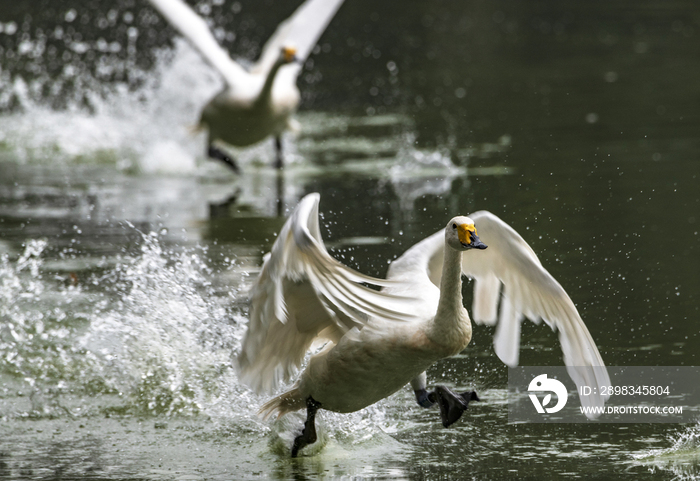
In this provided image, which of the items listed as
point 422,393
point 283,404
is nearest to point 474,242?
point 422,393

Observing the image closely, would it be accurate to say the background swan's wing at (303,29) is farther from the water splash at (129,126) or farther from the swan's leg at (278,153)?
the water splash at (129,126)

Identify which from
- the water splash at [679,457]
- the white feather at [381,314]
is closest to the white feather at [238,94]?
the white feather at [381,314]

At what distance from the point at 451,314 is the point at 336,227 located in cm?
421

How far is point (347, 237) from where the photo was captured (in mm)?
8242

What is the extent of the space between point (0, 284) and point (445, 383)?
3.29 m

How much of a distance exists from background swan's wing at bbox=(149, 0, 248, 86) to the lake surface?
3.57 ft

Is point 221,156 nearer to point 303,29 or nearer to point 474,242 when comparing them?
point 303,29

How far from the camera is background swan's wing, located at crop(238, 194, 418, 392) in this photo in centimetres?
431

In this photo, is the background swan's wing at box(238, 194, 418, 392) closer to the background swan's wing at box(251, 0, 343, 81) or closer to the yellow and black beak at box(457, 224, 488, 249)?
the yellow and black beak at box(457, 224, 488, 249)

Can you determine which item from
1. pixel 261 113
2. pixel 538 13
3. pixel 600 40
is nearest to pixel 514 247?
pixel 261 113

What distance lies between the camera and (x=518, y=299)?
534cm

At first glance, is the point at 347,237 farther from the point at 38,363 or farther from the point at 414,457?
the point at 414,457

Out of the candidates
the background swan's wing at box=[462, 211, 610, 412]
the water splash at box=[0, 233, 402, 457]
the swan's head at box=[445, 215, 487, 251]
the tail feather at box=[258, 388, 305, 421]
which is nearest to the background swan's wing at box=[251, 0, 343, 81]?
the water splash at box=[0, 233, 402, 457]

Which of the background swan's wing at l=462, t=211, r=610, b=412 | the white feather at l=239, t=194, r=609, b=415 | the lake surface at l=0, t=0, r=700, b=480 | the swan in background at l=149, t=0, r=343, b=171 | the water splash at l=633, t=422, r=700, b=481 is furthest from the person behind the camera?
the swan in background at l=149, t=0, r=343, b=171
